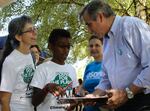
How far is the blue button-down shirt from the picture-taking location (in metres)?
2.99

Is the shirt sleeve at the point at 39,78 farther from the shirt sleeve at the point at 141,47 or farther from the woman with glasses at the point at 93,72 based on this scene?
the shirt sleeve at the point at 141,47

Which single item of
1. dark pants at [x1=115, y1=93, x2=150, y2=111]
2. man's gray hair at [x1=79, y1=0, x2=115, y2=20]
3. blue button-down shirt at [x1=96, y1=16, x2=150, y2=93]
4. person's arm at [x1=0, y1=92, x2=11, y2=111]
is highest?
man's gray hair at [x1=79, y1=0, x2=115, y2=20]

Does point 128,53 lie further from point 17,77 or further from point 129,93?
point 17,77

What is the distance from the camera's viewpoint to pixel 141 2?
32.1ft

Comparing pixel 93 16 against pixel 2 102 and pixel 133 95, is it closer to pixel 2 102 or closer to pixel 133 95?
pixel 133 95

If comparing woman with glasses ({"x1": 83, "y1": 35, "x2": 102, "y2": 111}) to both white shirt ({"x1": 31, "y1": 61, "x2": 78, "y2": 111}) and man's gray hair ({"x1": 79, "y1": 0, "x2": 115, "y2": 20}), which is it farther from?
man's gray hair ({"x1": 79, "y1": 0, "x2": 115, "y2": 20})

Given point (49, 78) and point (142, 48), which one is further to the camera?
point (49, 78)

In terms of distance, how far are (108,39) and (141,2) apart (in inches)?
265

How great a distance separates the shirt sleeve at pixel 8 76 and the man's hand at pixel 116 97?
4.05 ft

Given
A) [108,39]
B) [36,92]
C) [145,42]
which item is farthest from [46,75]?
[145,42]

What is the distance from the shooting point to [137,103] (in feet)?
10.2

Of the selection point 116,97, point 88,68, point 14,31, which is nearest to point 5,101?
point 14,31

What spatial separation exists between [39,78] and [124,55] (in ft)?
3.73

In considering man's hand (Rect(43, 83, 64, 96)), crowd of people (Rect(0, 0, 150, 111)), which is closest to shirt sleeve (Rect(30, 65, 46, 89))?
crowd of people (Rect(0, 0, 150, 111))
